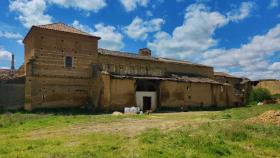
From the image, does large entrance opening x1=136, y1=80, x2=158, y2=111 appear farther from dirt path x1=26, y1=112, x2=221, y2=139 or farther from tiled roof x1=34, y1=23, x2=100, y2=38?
dirt path x1=26, y1=112, x2=221, y2=139

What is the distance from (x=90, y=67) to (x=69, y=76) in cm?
243

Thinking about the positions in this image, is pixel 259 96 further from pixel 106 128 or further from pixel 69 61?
pixel 106 128

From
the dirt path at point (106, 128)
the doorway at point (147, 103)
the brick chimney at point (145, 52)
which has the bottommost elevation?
the dirt path at point (106, 128)

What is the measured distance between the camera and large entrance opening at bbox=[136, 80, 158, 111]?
32625 millimetres

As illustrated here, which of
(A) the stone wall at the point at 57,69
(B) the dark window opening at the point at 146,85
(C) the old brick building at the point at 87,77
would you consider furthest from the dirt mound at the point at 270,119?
(A) the stone wall at the point at 57,69

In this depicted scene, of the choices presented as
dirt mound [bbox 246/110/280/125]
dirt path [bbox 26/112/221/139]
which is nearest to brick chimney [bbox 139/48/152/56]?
dirt path [bbox 26/112/221/139]

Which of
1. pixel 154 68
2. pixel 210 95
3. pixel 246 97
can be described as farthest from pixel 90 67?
pixel 246 97

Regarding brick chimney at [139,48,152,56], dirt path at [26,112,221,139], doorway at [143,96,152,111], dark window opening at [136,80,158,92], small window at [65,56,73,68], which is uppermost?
brick chimney at [139,48,152,56]

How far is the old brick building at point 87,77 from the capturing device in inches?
1106

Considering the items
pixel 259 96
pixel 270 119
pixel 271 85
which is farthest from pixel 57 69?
pixel 271 85

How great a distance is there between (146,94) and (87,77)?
6.50 meters

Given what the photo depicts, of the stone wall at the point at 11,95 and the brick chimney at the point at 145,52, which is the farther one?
the brick chimney at the point at 145,52

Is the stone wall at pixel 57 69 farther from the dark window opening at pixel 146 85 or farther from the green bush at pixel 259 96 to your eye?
the green bush at pixel 259 96

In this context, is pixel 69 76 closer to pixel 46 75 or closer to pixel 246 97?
pixel 46 75
